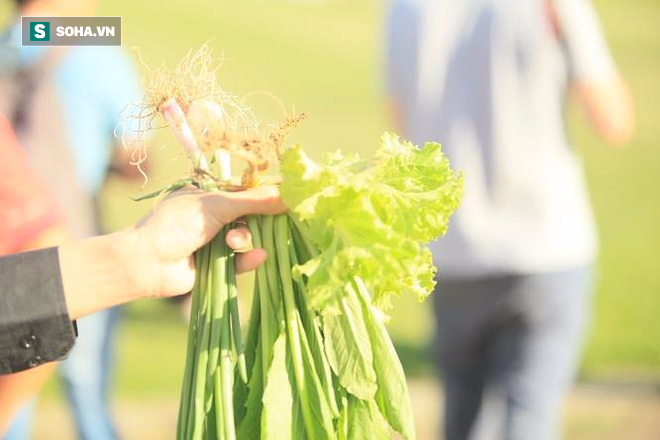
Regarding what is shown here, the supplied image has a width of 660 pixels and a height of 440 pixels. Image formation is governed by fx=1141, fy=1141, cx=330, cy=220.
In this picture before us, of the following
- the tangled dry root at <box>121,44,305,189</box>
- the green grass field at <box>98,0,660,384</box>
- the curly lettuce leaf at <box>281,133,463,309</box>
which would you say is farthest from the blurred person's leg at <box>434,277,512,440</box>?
the curly lettuce leaf at <box>281,133,463,309</box>

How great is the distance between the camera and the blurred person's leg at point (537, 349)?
377cm

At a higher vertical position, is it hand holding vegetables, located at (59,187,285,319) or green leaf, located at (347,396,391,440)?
hand holding vegetables, located at (59,187,285,319)

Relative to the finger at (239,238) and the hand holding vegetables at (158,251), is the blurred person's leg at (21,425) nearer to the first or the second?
the hand holding vegetables at (158,251)

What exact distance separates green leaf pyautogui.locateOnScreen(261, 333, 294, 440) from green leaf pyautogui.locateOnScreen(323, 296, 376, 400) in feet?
0.26

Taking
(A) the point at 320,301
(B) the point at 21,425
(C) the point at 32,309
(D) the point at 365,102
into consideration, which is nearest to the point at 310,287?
(A) the point at 320,301

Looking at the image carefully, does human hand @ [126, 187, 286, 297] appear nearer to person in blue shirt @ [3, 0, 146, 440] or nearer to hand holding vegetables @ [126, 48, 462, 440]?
hand holding vegetables @ [126, 48, 462, 440]

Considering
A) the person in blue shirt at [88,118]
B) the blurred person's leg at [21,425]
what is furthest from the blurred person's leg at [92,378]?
the blurred person's leg at [21,425]

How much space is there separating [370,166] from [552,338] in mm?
2043

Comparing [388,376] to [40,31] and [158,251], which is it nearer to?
[158,251]

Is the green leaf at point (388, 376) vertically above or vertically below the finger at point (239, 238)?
below

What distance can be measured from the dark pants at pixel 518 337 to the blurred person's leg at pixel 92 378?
123 cm

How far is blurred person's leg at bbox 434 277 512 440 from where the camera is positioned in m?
3.84

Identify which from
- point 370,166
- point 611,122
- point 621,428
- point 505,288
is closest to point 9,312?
point 370,166

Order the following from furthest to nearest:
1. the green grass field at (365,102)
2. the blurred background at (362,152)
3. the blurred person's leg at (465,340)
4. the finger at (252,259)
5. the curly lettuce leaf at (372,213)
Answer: the green grass field at (365,102)
the blurred background at (362,152)
the blurred person's leg at (465,340)
the finger at (252,259)
the curly lettuce leaf at (372,213)
